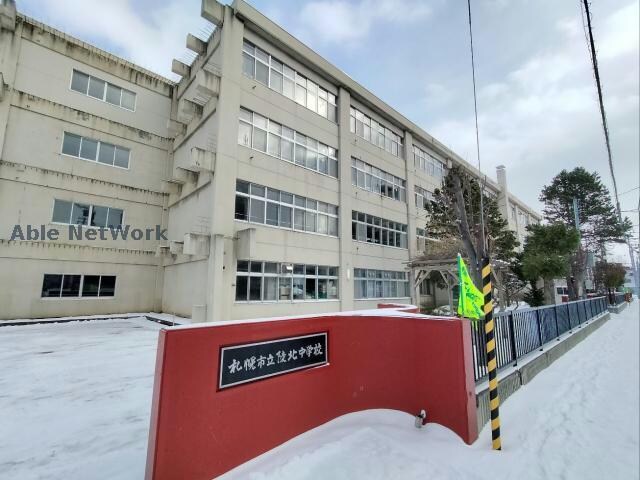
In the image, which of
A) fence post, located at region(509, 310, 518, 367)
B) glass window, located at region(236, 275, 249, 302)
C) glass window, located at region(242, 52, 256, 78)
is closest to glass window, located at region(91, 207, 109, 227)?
glass window, located at region(236, 275, 249, 302)

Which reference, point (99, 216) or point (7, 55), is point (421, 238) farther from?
point (7, 55)

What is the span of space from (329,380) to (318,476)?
128cm

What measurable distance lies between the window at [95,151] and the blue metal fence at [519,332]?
61.9 ft

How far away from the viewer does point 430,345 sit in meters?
4.36

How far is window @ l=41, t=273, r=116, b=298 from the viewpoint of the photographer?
1452 centimetres

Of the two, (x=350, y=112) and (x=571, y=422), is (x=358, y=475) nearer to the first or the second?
(x=571, y=422)

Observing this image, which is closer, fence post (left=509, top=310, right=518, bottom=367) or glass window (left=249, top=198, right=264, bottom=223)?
fence post (left=509, top=310, right=518, bottom=367)

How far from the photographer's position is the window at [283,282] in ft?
45.8

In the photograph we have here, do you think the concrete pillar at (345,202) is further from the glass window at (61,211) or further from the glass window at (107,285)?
the glass window at (61,211)

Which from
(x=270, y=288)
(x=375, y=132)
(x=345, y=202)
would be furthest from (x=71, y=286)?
(x=375, y=132)

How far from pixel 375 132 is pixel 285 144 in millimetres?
9045

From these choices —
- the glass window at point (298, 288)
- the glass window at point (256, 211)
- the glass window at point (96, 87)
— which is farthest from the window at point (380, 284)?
the glass window at point (96, 87)

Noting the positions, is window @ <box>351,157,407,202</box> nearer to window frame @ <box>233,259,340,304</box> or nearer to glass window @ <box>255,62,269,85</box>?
window frame @ <box>233,259,340,304</box>

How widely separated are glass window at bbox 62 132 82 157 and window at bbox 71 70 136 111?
246 cm
